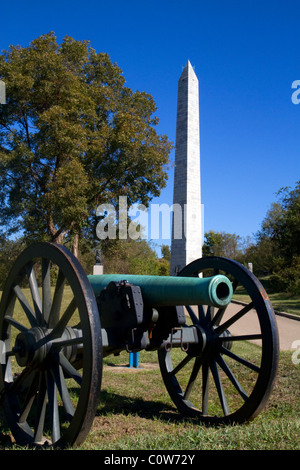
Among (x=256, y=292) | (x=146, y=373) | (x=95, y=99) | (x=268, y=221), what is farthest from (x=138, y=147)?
(x=268, y=221)

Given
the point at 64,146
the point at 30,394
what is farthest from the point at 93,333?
the point at 64,146

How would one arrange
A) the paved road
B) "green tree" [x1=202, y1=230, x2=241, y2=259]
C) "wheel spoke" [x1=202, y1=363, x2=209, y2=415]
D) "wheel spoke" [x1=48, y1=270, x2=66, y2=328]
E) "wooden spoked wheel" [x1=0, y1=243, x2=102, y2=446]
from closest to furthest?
Result: "wooden spoked wheel" [x1=0, y1=243, x2=102, y2=446], "wheel spoke" [x1=48, y1=270, x2=66, y2=328], "wheel spoke" [x1=202, y1=363, x2=209, y2=415], the paved road, "green tree" [x1=202, y1=230, x2=241, y2=259]

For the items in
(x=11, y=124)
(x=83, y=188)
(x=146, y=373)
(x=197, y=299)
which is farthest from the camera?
(x=11, y=124)

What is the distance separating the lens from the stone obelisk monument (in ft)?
87.5

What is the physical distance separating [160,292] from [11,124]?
20438 mm

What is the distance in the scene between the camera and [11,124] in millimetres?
22141

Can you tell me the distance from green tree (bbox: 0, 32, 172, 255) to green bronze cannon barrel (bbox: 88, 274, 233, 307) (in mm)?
16114

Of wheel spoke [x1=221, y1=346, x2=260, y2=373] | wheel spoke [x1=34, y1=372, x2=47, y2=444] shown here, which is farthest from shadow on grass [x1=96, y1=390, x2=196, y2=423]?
wheel spoke [x1=34, y1=372, x2=47, y2=444]

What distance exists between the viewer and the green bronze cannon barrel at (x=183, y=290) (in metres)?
3.34

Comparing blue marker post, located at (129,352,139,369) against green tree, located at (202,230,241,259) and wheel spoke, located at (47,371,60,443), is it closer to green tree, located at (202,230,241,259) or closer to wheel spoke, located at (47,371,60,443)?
wheel spoke, located at (47,371,60,443)

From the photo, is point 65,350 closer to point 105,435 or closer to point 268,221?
point 105,435

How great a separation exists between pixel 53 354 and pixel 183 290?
1.12 metres

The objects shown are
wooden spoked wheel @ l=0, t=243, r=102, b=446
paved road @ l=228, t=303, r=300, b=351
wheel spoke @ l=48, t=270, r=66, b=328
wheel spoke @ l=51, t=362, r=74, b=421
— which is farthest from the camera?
paved road @ l=228, t=303, r=300, b=351

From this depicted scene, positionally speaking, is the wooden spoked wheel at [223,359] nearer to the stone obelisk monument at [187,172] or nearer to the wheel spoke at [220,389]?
the wheel spoke at [220,389]
